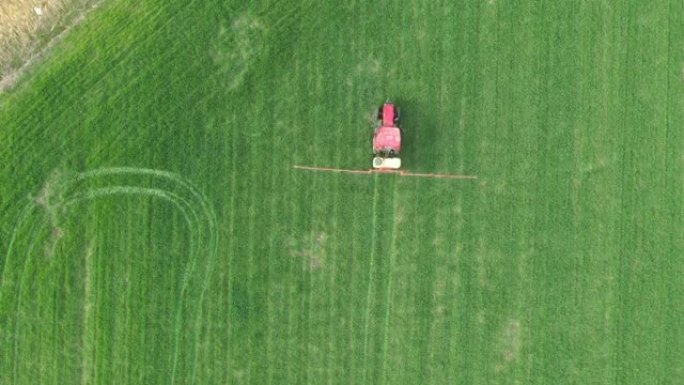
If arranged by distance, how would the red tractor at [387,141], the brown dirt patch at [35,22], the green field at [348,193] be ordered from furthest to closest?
the brown dirt patch at [35,22], the green field at [348,193], the red tractor at [387,141]

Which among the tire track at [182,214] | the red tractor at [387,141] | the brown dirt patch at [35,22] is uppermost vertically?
the brown dirt patch at [35,22]

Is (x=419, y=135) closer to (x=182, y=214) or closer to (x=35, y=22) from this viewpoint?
(x=182, y=214)

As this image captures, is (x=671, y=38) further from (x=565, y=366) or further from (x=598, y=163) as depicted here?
(x=565, y=366)

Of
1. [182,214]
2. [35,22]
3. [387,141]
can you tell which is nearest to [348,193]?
[387,141]

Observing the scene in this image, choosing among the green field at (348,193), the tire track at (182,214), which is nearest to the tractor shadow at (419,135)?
the green field at (348,193)

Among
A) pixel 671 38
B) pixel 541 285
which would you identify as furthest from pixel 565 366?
pixel 671 38

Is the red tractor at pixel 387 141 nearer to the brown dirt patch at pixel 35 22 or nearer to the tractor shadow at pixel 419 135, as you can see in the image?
the tractor shadow at pixel 419 135

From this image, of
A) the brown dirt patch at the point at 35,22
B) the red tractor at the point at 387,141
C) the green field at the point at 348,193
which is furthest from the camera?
the brown dirt patch at the point at 35,22
